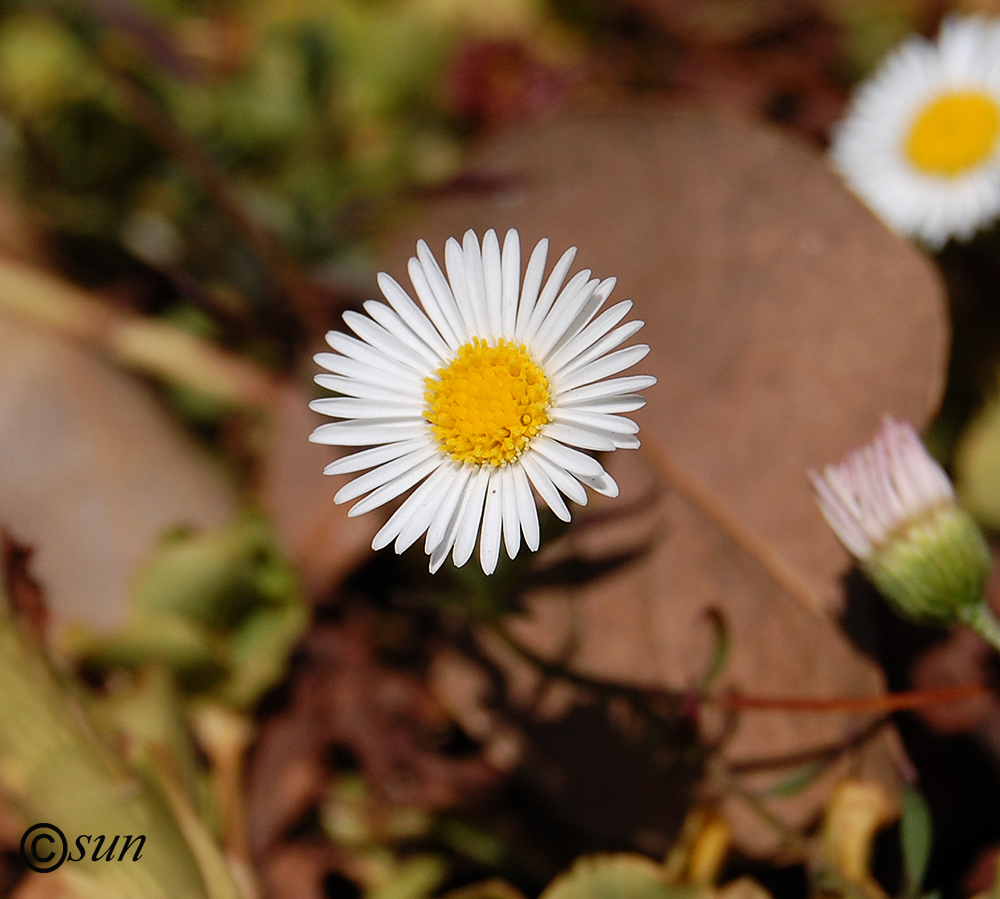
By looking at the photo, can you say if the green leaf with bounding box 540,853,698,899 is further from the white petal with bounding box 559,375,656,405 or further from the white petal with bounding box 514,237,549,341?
the white petal with bounding box 514,237,549,341

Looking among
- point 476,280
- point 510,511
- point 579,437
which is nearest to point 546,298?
point 476,280

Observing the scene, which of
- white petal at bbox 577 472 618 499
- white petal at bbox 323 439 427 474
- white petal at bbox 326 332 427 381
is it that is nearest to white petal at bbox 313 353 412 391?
white petal at bbox 326 332 427 381

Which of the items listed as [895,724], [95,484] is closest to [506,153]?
[95,484]

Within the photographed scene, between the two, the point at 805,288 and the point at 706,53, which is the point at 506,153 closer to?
the point at 805,288

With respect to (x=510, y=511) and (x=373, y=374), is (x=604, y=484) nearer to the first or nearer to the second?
(x=510, y=511)

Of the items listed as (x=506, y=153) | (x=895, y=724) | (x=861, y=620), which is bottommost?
(x=895, y=724)

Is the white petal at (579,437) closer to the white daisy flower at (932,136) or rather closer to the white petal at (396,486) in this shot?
the white petal at (396,486)
